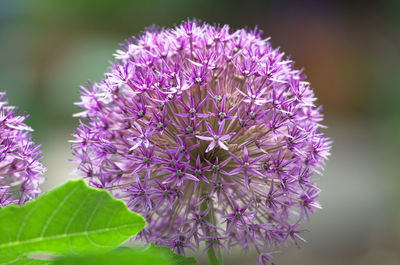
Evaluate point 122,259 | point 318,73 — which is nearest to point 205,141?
point 122,259

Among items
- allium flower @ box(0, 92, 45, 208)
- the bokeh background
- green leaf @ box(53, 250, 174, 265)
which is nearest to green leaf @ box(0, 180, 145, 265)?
green leaf @ box(53, 250, 174, 265)

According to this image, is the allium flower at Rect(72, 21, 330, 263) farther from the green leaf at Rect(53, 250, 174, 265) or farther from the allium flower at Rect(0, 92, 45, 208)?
the green leaf at Rect(53, 250, 174, 265)

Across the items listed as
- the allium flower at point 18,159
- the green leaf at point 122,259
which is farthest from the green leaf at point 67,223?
the allium flower at point 18,159

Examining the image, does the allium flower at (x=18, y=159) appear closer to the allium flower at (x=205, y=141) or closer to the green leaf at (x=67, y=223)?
the allium flower at (x=205, y=141)

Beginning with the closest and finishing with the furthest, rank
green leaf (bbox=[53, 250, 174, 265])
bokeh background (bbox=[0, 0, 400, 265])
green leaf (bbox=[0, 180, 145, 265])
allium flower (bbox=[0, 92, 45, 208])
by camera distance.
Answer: green leaf (bbox=[53, 250, 174, 265]) < green leaf (bbox=[0, 180, 145, 265]) < allium flower (bbox=[0, 92, 45, 208]) < bokeh background (bbox=[0, 0, 400, 265])

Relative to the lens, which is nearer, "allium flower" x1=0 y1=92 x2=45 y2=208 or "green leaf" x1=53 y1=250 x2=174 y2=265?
"green leaf" x1=53 y1=250 x2=174 y2=265
